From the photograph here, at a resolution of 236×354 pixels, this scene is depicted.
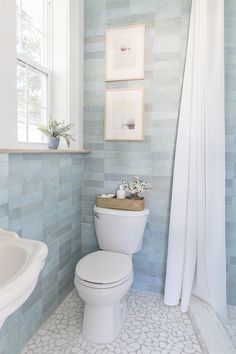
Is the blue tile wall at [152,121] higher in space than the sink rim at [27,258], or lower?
higher

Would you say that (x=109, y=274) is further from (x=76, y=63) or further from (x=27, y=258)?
(x=76, y=63)

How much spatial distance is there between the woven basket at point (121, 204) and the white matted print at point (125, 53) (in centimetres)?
95

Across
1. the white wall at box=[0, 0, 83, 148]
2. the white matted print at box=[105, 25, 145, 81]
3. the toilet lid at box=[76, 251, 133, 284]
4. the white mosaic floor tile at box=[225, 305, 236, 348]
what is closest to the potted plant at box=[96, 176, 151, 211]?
the toilet lid at box=[76, 251, 133, 284]

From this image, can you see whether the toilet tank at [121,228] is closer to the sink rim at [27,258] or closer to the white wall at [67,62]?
the white wall at [67,62]

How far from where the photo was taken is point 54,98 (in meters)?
2.14

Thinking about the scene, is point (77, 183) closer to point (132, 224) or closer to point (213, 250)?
point (132, 224)

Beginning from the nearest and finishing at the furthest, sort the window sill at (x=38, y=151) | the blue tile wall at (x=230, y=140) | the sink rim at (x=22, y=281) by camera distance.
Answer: the sink rim at (x=22, y=281) < the window sill at (x=38, y=151) < the blue tile wall at (x=230, y=140)

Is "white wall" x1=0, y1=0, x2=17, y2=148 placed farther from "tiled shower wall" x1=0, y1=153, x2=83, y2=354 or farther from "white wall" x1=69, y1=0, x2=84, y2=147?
"white wall" x1=69, y1=0, x2=84, y2=147

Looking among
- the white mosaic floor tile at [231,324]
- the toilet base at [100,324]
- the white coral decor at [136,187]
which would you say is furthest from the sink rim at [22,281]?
the white mosaic floor tile at [231,324]

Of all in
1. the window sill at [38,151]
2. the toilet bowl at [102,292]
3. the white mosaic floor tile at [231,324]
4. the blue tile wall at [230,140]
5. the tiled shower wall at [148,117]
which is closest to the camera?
the window sill at [38,151]

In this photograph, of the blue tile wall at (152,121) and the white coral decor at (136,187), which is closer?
the blue tile wall at (152,121)

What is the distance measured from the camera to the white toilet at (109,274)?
60.4 inches

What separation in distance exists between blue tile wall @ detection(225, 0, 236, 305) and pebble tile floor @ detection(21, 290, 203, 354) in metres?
0.52

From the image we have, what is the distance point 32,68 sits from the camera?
188 cm
